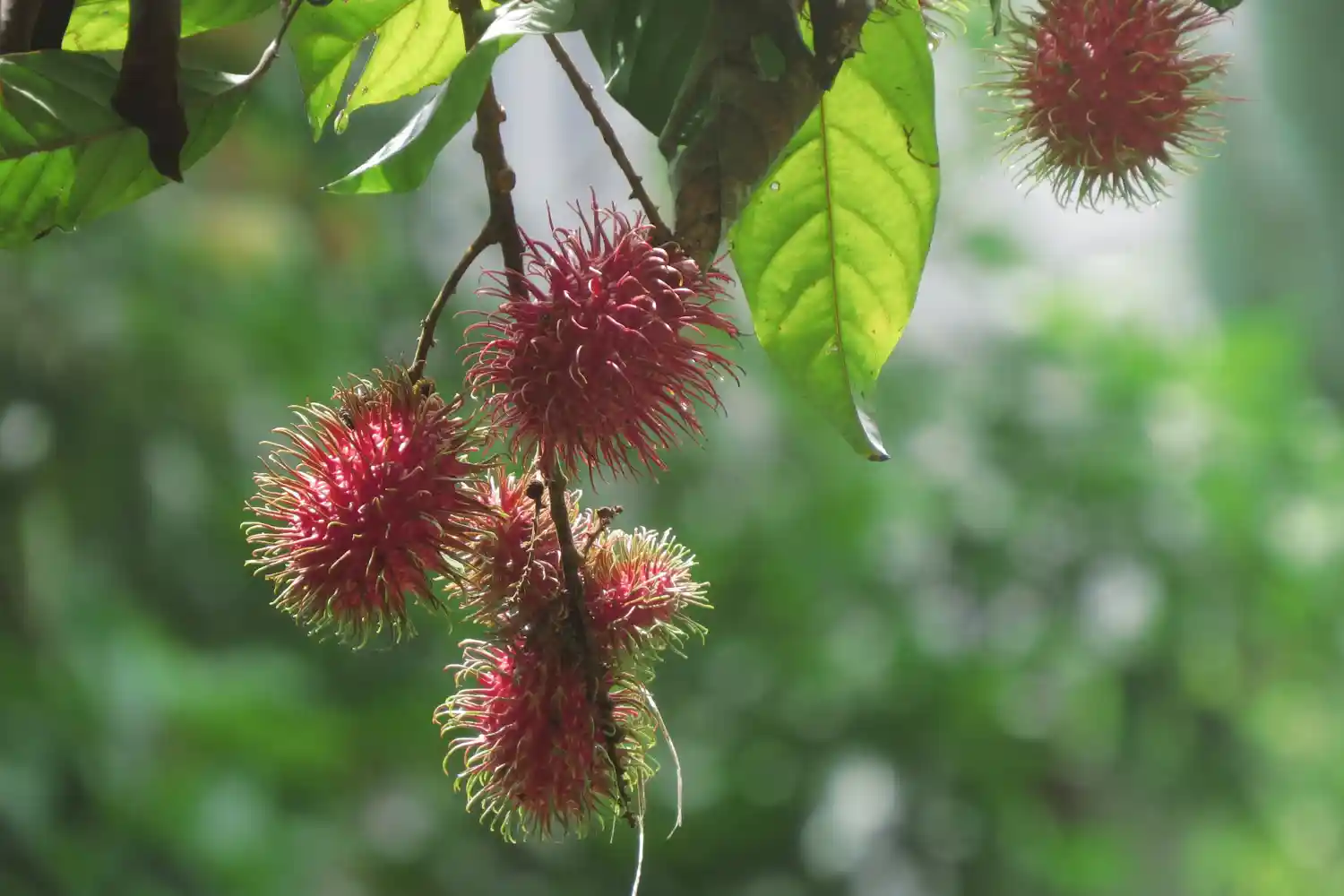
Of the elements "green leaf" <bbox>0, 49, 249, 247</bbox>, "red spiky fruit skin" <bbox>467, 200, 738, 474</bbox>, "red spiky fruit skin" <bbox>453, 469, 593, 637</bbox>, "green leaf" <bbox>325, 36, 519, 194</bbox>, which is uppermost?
"green leaf" <bbox>325, 36, 519, 194</bbox>

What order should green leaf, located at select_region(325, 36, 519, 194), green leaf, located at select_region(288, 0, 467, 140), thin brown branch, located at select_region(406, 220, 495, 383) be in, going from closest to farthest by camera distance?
green leaf, located at select_region(325, 36, 519, 194) → thin brown branch, located at select_region(406, 220, 495, 383) → green leaf, located at select_region(288, 0, 467, 140)

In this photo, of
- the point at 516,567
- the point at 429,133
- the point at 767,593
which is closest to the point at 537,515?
the point at 516,567

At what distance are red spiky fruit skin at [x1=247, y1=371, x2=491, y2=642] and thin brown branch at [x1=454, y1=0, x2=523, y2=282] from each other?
0.11 metres

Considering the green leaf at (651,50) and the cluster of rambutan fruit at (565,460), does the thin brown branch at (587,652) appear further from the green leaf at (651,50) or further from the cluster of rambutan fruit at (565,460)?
the green leaf at (651,50)

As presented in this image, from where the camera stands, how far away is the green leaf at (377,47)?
626 millimetres

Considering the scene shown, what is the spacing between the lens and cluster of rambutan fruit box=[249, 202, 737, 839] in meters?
0.55

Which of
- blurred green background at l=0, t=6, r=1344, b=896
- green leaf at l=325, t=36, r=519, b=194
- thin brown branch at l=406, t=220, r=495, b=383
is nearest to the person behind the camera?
green leaf at l=325, t=36, r=519, b=194

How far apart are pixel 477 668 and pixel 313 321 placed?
1.51 m

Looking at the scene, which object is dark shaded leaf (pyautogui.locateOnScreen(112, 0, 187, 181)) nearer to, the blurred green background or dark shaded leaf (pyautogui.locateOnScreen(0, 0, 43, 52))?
dark shaded leaf (pyautogui.locateOnScreen(0, 0, 43, 52))

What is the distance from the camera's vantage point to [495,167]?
51 centimetres

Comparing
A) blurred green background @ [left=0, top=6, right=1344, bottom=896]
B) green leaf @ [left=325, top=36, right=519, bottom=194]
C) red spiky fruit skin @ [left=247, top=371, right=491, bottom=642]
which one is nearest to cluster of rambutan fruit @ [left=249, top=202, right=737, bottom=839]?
red spiky fruit skin @ [left=247, top=371, right=491, bottom=642]

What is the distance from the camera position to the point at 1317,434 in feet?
8.11

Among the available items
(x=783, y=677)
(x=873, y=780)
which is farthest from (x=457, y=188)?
(x=873, y=780)

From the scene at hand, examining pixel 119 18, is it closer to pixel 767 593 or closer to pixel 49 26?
pixel 49 26
